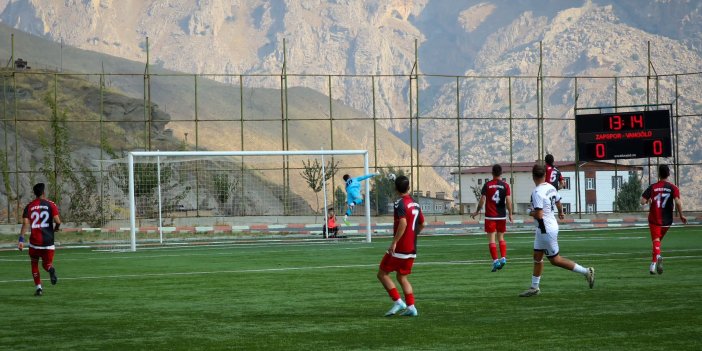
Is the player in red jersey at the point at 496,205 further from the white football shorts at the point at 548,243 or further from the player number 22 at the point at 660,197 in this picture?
the white football shorts at the point at 548,243

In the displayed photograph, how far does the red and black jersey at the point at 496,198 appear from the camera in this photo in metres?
22.9

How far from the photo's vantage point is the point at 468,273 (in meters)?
21.6

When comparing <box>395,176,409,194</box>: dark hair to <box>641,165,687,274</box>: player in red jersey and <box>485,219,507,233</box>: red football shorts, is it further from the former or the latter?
<box>485,219,507,233</box>: red football shorts

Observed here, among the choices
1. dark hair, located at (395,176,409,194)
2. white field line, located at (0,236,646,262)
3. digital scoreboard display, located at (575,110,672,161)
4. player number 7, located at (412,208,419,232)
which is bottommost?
white field line, located at (0,236,646,262)

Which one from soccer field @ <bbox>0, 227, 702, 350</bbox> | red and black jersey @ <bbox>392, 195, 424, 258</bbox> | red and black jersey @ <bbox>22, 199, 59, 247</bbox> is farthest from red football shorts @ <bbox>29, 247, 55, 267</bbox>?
red and black jersey @ <bbox>392, 195, 424, 258</bbox>

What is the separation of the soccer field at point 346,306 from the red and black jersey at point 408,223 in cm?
88

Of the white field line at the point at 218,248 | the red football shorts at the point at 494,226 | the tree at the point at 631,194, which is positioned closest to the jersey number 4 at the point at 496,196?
the red football shorts at the point at 494,226

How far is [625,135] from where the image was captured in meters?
43.7

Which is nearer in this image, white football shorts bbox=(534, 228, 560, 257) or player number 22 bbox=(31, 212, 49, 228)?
white football shorts bbox=(534, 228, 560, 257)

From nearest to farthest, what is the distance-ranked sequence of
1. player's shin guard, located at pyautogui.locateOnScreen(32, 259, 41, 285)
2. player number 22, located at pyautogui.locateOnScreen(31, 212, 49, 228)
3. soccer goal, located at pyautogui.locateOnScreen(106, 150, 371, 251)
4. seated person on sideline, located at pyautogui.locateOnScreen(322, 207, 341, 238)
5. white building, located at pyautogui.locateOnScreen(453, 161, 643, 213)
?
player's shin guard, located at pyautogui.locateOnScreen(32, 259, 41, 285) < player number 22, located at pyautogui.locateOnScreen(31, 212, 49, 228) < soccer goal, located at pyautogui.locateOnScreen(106, 150, 371, 251) < seated person on sideline, located at pyautogui.locateOnScreen(322, 207, 341, 238) < white building, located at pyautogui.locateOnScreen(453, 161, 643, 213)

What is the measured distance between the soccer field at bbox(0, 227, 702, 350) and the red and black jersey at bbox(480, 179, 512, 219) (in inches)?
46.4

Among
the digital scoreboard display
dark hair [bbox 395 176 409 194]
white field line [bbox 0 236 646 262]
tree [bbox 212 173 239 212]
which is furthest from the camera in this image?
tree [bbox 212 173 239 212]

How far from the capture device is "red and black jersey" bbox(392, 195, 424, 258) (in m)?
14.2

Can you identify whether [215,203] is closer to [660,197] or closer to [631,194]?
[660,197]
